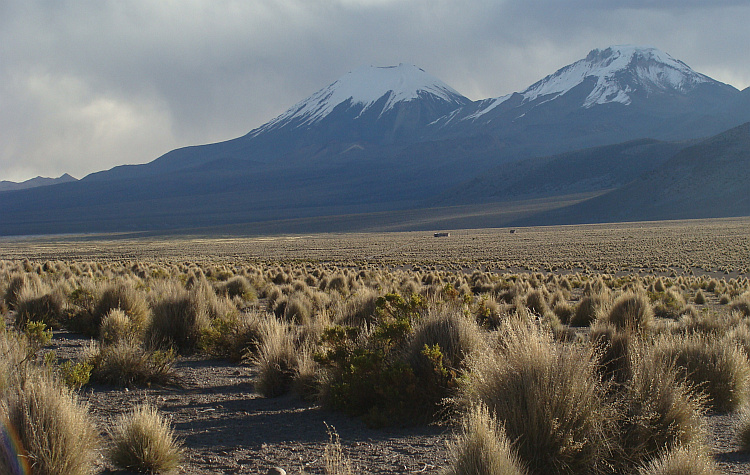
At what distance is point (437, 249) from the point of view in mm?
51875

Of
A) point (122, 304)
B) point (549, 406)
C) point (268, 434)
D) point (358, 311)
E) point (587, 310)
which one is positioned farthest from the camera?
point (587, 310)

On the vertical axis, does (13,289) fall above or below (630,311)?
above

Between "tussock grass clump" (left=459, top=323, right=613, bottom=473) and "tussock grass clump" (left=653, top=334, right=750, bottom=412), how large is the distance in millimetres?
2040

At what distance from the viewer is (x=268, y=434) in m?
5.69

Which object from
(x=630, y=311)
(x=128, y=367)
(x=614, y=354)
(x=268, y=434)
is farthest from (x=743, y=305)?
(x=128, y=367)

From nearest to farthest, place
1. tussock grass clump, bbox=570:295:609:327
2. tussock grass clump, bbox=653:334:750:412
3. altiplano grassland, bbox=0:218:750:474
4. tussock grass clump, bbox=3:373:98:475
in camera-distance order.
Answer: tussock grass clump, bbox=3:373:98:475 → altiplano grassland, bbox=0:218:750:474 → tussock grass clump, bbox=653:334:750:412 → tussock grass clump, bbox=570:295:609:327

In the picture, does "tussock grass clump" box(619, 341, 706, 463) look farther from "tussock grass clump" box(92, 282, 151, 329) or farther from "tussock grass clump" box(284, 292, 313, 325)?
"tussock grass clump" box(92, 282, 151, 329)

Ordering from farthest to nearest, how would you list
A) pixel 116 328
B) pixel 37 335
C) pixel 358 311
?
pixel 358 311 → pixel 116 328 → pixel 37 335

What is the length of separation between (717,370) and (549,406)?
3.04m

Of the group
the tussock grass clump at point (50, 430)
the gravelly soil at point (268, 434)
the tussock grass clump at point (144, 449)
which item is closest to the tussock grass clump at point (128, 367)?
the gravelly soil at point (268, 434)

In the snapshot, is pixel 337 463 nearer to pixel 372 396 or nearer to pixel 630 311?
pixel 372 396

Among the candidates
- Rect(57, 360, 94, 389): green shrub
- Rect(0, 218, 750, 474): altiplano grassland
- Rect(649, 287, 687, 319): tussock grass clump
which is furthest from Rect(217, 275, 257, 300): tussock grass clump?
Rect(57, 360, 94, 389): green shrub

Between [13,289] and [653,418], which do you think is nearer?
[653,418]

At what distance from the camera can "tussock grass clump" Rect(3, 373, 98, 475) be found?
3.99 m
